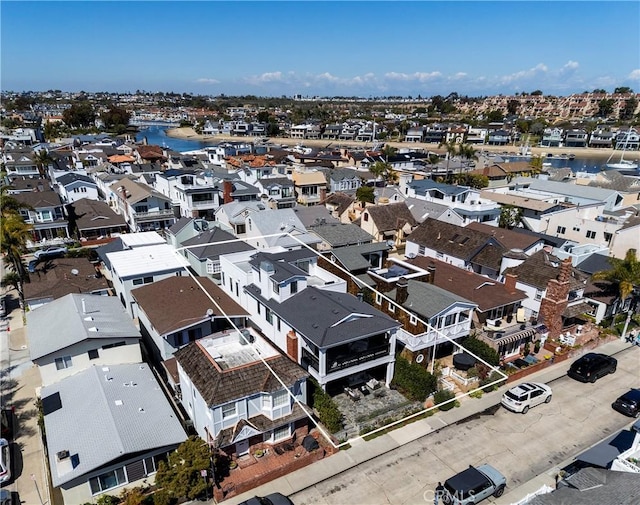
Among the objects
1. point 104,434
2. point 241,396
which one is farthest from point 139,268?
point 241,396

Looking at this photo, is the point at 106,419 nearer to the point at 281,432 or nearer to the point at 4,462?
the point at 4,462

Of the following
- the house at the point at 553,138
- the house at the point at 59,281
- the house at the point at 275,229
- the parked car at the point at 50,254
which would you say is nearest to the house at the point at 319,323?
the house at the point at 275,229

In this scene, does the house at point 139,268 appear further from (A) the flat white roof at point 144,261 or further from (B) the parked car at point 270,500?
(B) the parked car at point 270,500

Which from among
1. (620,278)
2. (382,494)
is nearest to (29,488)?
(382,494)

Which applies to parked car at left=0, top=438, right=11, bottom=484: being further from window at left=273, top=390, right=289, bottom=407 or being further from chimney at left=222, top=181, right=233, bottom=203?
chimney at left=222, top=181, right=233, bottom=203

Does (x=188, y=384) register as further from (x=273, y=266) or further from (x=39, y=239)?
(x=39, y=239)

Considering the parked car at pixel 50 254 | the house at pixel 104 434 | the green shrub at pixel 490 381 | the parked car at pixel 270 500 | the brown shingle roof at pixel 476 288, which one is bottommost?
the green shrub at pixel 490 381

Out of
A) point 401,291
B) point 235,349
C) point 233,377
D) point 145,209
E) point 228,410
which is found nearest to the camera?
point 228,410

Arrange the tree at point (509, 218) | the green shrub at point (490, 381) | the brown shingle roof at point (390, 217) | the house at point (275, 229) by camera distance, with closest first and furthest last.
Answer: the green shrub at point (490, 381), the house at point (275, 229), the brown shingle roof at point (390, 217), the tree at point (509, 218)
